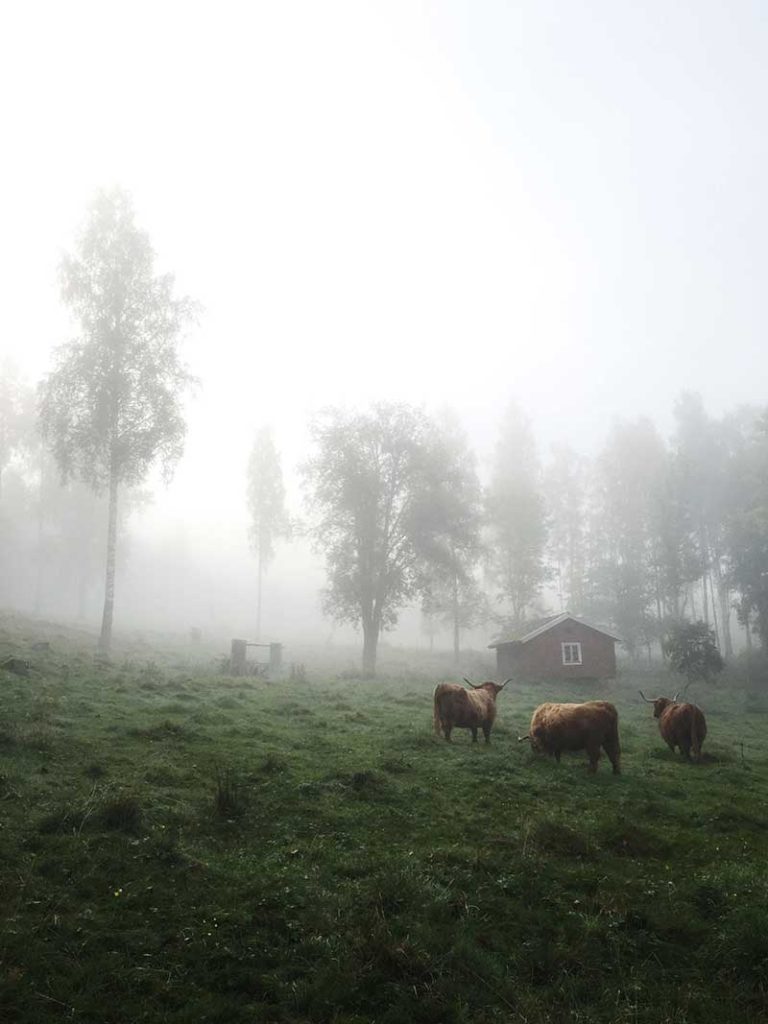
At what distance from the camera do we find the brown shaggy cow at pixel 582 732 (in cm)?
1272

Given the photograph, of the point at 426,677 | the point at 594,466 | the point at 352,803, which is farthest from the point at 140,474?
the point at 594,466

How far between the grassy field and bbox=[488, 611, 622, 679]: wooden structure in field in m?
23.5

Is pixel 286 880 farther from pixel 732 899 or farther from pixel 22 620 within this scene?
pixel 22 620

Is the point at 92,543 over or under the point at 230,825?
over

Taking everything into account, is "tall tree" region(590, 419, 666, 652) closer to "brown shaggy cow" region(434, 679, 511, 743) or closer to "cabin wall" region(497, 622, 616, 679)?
"cabin wall" region(497, 622, 616, 679)

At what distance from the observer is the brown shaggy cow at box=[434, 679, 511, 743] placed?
1491 centimetres

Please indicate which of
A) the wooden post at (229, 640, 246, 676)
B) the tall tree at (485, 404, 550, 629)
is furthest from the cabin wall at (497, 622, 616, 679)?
the wooden post at (229, 640, 246, 676)

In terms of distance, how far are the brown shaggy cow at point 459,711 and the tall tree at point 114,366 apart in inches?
597

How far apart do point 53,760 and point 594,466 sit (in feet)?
161

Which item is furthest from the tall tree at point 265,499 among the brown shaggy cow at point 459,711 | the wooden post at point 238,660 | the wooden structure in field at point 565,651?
the brown shaggy cow at point 459,711

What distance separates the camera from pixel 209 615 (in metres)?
78.8

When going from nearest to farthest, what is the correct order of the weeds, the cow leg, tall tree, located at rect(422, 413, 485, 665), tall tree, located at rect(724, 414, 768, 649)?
the weeds, the cow leg, tall tree, located at rect(724, 414, 768, 649), tall tree, located at rect(422, 413, 485, 665)

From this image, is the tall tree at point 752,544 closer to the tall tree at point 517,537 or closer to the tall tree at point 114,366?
the tall tree at point 517,537

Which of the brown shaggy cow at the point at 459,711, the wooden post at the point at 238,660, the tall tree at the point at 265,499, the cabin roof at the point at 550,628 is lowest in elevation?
the brown shaggy cow at the point at 459,711
